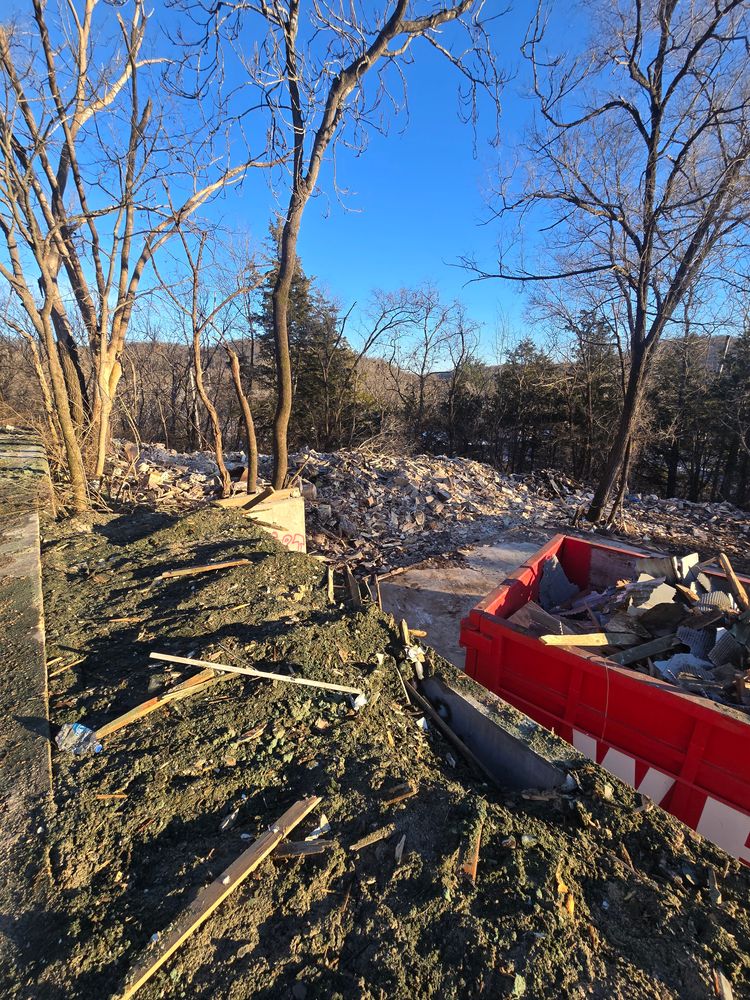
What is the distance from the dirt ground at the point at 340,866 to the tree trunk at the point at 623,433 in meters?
8.39

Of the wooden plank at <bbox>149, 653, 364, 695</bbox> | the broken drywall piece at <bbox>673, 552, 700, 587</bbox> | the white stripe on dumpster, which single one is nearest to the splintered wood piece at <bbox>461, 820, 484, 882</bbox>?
the wooden plank at <bbox>149, 653, 364, 695</bbox>

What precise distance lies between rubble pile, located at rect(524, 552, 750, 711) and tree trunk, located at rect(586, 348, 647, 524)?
5938 millimetres

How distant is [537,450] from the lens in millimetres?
21156

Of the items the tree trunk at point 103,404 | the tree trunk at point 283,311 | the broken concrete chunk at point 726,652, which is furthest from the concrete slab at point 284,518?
the broken concrete chunk at point 726,652

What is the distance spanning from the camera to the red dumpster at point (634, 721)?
214 cm

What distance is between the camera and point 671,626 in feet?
10.1

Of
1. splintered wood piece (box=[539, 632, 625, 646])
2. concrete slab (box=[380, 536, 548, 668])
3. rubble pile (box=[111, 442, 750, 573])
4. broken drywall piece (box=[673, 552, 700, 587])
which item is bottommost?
concrete slab (box=[380, 536, 548, 668])

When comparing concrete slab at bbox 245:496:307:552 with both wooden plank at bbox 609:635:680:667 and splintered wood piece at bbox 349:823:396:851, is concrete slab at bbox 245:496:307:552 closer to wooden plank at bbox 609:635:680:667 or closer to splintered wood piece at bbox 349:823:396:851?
wooden plank at bbox 609:635:680:667

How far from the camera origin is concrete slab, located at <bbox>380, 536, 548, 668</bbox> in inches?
221

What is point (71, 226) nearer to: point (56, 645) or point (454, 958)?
point (56, 645)

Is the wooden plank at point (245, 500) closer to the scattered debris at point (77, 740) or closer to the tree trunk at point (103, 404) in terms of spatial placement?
the tree trunk at point (103, 404)

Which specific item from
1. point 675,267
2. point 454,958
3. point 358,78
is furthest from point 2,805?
point 675,267

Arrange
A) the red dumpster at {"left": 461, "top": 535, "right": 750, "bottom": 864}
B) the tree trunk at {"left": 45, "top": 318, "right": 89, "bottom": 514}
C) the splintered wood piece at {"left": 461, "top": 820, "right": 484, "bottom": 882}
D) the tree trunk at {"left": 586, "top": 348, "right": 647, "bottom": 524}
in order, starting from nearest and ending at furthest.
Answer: the splintered wood piece at {"left": 461, "top": 820, "right": 484, "bottom": 882} < the red dumpster at {"left": 461, "top": 535, "right": 750, "bottom": 864} < the tree trunk at {"left": 45, "top": 318, "right": 89, "bottom": 514} < the tree trunk at {"left": 586, "top": 348, "right": 647, "bottom": 524}

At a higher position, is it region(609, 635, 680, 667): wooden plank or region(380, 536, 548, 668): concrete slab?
region(609, 635, 680, 667): wooden plank
